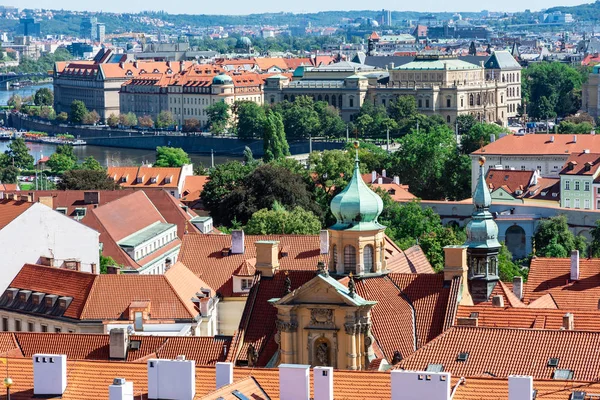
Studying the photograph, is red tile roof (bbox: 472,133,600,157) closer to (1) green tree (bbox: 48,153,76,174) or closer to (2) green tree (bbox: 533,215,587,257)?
(2) green tree (bbox: 533,215,587,257)

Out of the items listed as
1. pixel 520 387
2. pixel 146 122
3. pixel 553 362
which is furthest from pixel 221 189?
pixel 146 122

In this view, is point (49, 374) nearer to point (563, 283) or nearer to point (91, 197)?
point (563, 283)

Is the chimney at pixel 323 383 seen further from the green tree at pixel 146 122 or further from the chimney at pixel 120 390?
the green tree at pixel 146 122

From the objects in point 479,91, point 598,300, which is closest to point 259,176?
point 598,300

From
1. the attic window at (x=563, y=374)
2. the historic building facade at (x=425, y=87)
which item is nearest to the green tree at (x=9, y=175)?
the historic building facade at (x=425, y=87)

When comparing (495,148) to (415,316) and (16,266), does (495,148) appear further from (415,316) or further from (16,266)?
(415,316)

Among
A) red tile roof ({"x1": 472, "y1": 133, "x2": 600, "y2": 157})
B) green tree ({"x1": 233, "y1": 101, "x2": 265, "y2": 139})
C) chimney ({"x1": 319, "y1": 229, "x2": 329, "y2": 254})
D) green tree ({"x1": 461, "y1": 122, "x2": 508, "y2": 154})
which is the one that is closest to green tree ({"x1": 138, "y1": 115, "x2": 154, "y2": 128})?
green tree ({"x1": 233, "y1": 101, "x2": 265, "y2": 139})
